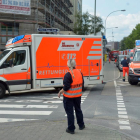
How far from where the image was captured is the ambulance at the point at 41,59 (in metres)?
11.1

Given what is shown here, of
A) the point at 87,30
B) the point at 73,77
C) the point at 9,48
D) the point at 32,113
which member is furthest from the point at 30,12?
the point at 73,77

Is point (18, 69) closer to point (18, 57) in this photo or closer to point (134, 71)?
point (18, 57)

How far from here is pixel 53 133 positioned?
5.37 m

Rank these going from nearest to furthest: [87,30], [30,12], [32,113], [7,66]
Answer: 1. [32,113]
2. [7,66]
3. [30,12]
4. [87,30]

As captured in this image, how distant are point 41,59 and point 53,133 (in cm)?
654

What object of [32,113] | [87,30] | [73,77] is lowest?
[32,113]

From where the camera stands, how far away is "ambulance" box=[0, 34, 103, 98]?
11.1 m

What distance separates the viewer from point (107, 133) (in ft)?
17.6

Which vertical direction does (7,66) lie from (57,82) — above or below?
above

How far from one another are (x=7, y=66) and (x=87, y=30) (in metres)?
35.5

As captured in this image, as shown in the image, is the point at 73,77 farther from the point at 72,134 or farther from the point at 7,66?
the point at 7,66

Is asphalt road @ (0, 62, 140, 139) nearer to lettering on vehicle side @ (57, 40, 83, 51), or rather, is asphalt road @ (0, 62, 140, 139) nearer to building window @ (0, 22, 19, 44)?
lettering on vehicle side @ (57, 40, 83, 51)

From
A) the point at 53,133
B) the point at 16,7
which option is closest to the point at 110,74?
the point at 16,7

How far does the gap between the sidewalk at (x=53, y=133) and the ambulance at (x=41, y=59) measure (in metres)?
5.25
